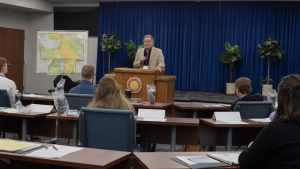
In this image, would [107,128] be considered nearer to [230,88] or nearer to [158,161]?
[158,161]

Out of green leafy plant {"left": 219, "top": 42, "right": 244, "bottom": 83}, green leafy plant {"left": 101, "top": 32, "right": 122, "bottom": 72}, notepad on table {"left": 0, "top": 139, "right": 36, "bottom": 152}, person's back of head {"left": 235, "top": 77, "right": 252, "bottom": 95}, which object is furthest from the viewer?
green leafy plant {"left": 101, "top": 32, "right": 122, "bottom": 72}

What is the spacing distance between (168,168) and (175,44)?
894 centimetres

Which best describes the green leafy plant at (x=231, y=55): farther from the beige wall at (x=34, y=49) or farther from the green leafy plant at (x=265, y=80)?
the beige wall at (x=34, y=49)

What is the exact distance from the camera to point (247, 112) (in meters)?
3.23

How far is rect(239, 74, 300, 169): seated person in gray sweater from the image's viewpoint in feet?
4.71

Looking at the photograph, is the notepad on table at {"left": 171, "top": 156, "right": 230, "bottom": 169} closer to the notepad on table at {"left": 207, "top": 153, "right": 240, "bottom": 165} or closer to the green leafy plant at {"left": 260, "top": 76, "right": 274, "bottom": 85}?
the notepad on table at {"left": 207, "top": 153, "right": 240, "bottom": 165}

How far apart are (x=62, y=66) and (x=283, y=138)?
5.96 m

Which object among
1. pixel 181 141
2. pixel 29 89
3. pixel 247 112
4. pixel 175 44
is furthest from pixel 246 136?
pixel 29 89

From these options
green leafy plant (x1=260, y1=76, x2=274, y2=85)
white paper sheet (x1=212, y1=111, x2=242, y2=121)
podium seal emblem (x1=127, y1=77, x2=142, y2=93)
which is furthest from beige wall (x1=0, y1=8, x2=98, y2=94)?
white paper sheet (x1=212, y1=111, x2=242, y2=121)

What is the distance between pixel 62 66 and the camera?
6.71 metres

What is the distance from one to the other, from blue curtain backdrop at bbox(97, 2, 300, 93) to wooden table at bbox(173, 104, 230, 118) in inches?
237

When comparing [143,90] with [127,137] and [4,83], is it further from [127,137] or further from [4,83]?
[127,137]

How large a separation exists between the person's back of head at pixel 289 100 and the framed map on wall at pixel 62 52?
5.52 meters

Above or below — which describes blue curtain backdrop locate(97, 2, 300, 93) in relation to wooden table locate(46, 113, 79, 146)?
above
